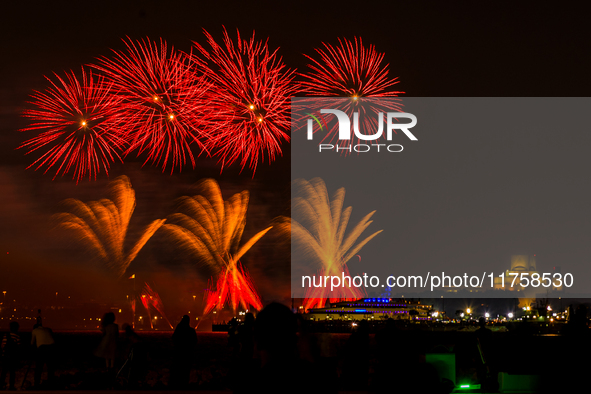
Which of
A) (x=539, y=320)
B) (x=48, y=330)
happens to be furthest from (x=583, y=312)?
(x=539, y=320)

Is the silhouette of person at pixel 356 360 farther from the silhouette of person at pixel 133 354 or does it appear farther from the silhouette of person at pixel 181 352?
the silhouette of person at pixel 133 354

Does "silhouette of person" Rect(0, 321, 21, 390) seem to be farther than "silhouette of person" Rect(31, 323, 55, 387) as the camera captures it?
Yes

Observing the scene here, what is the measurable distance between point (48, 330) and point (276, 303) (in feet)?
37.2

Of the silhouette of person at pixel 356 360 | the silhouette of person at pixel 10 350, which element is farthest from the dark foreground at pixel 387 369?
the silhouette of person at pixel 10 350

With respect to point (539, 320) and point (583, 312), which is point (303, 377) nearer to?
point (583, 312)

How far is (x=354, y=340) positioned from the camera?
9.64m

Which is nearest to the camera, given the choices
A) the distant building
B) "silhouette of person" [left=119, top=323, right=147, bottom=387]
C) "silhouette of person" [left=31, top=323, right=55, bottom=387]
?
"silhouette of person" [left=31, top=323, right=55, bottom=387]

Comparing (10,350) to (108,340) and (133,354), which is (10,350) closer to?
(108,340)

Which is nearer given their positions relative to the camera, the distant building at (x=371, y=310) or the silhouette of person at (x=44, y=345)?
the silhouette of person at (x=44, y=345)

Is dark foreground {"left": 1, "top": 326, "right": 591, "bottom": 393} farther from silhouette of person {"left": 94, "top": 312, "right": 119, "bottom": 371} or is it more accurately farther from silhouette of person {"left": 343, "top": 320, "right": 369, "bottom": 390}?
silhouette of person {"left": 94, "top": 312, "right": 119, "bottom": 371}

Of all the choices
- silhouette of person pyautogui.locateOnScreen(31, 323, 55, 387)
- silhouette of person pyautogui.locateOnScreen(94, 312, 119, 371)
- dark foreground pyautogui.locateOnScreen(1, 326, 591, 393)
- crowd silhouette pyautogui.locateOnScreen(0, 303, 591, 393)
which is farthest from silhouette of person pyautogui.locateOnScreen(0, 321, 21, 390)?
silhouette of person pyautogui.locateOnScreen(94, 312, 119, 371)

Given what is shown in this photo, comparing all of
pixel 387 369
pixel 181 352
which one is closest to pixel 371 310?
pixel 181 352

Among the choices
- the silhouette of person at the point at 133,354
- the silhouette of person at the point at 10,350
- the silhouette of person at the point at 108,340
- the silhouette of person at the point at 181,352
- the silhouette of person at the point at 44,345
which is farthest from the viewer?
the silhouette of person at the point at 10,350

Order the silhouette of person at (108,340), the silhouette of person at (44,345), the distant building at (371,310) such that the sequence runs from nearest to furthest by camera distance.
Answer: the silhouette of person at (108,340) → the silhouette of person at (44,345) → the distant building at (371,310)
